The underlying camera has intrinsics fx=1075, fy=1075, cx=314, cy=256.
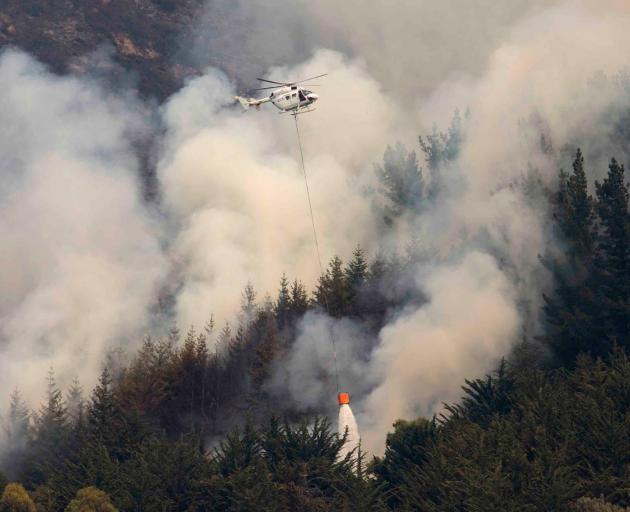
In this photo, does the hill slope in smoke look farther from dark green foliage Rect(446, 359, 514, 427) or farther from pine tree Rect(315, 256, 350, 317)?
dark green foliage Rect(446, 359, 514, 427)

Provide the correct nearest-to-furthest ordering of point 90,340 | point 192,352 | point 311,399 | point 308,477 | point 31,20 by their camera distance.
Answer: point 308,477 → point 311,399 → point 192,352 → point 90,340 → point 31,20

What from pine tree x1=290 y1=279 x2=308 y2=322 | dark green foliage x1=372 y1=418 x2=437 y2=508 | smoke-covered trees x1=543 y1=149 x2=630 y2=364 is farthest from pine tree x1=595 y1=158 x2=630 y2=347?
pine tree x1=290 y1=279 x2=308 y2=322

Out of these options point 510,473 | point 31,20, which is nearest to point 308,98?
point 510,473

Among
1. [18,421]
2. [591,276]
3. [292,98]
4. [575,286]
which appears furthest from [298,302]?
[591,276]

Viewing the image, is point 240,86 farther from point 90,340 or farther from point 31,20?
point 90,340

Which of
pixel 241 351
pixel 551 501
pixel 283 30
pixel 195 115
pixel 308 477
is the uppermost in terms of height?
pixel 283 30

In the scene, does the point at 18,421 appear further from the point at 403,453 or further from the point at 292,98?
the point at 403,453
